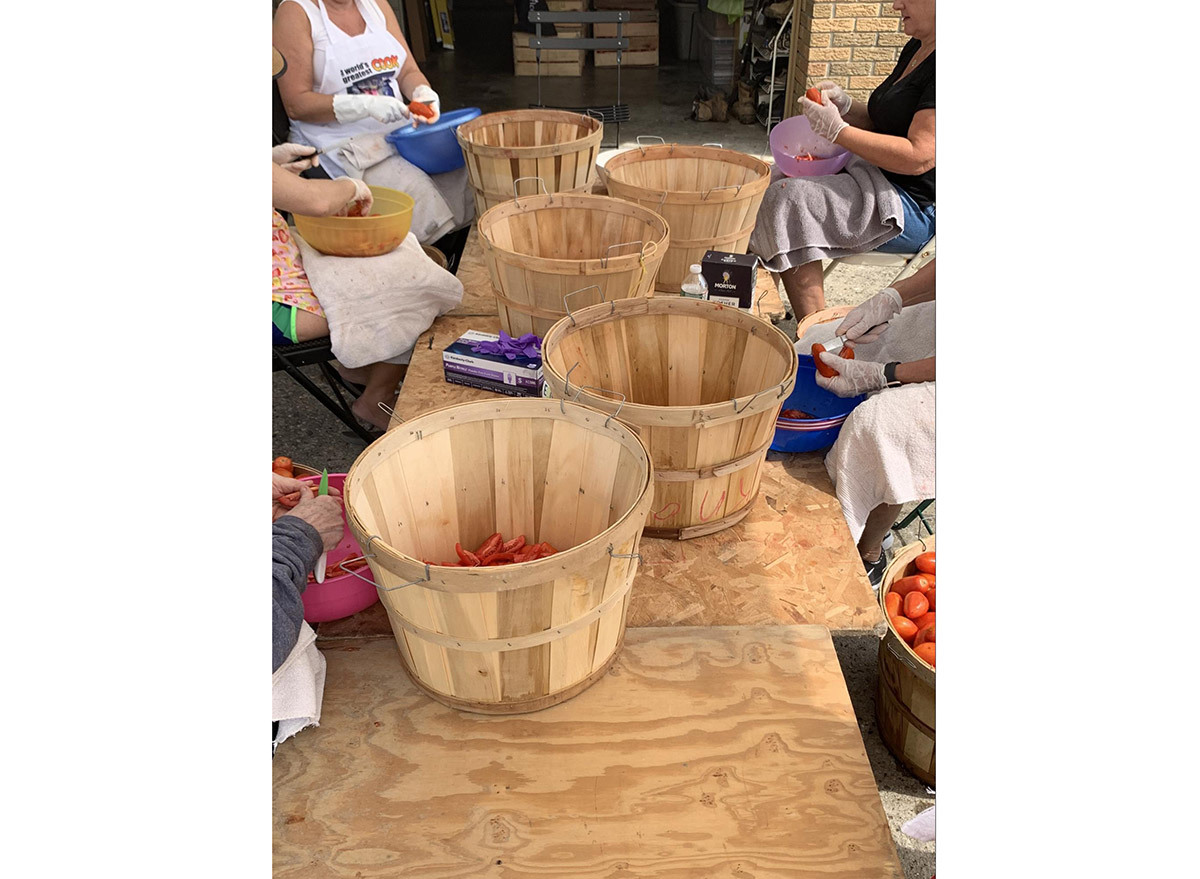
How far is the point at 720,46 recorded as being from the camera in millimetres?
8781

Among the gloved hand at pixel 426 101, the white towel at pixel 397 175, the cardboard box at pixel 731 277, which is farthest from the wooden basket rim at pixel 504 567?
the gloved hand at pixel 426 101

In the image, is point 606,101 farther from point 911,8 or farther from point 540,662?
point 540,662

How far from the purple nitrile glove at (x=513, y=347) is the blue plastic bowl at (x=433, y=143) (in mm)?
1662

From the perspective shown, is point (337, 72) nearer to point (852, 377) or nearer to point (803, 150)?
point (803, 150)

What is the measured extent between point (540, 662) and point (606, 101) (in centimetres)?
813

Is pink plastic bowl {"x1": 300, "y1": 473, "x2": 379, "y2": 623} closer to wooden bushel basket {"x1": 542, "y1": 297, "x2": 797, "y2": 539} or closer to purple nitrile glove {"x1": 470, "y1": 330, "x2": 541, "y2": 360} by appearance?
wooden bushel basket {"x1": 542, "y1": 297, "x2": 797, "y2": 539}

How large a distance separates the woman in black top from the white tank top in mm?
2032

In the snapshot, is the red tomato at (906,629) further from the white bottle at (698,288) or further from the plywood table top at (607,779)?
the white bottle at (698,288)

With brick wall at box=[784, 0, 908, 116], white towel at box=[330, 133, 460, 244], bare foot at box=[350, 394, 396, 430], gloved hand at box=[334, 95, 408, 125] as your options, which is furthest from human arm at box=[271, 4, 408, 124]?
brick wall at box=[784, 0, 908, 116]

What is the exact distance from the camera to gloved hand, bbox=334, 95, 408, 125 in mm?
3965

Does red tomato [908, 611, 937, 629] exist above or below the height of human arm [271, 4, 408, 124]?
below

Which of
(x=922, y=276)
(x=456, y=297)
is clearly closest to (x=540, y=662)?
(x=456, y=297)

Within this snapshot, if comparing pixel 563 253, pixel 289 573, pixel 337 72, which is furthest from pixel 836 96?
pixel 289 573

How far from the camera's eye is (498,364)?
9.07 ft
